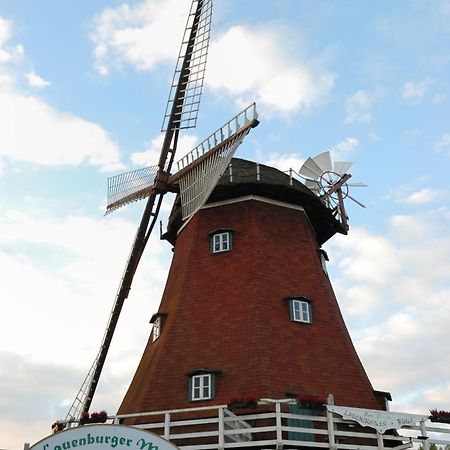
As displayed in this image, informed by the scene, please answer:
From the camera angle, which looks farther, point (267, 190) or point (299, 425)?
point (267, 190)

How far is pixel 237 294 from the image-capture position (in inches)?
699

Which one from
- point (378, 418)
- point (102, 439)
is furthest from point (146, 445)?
point (378, 418)

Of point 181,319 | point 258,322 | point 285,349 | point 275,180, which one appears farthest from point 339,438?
point 275,180

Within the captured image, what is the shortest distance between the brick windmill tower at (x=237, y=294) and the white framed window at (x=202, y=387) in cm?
3

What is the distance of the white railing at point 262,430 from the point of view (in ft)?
44.3

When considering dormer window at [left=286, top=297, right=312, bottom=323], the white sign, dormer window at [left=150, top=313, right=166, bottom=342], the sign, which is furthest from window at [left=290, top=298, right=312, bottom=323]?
the sign

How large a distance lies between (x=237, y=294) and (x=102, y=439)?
970 centimetres

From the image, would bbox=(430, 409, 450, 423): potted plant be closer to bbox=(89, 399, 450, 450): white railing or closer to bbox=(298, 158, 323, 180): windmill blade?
bbox=(89, 399, 450, 450): white railing

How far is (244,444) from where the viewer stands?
13500 millimetres

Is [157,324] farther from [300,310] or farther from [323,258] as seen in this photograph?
[323,258]

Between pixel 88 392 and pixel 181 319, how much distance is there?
15.0 feet

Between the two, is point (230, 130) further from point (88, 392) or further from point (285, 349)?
point (88, 392)

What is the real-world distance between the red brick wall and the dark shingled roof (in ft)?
1.51

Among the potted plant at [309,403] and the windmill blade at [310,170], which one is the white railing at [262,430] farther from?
the windmill blade at [310,170]
